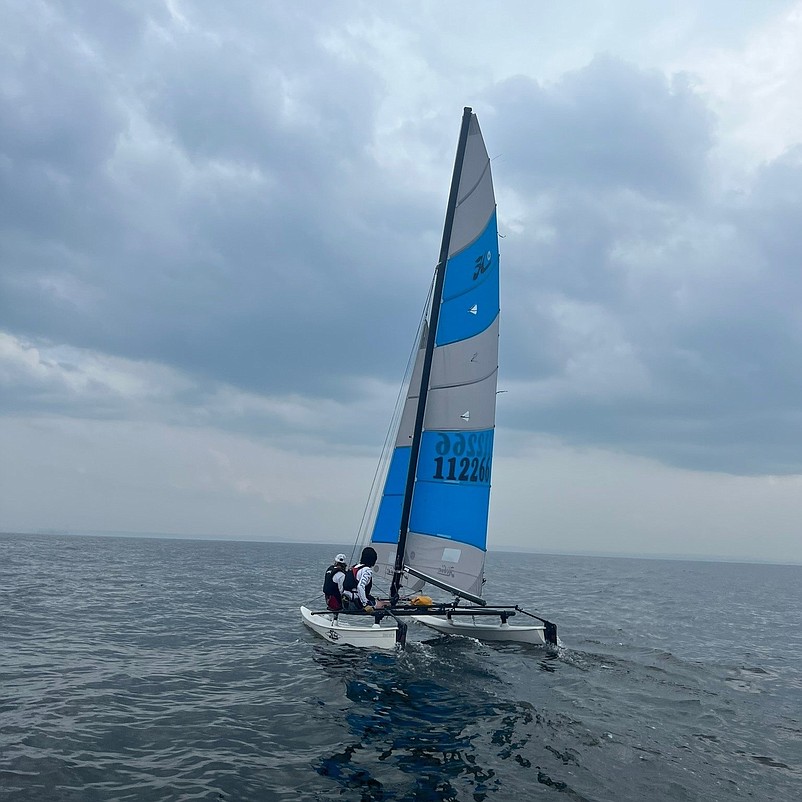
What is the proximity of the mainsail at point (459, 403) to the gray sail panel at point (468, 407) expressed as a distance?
→ 0.10ft

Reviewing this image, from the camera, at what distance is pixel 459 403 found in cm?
1861

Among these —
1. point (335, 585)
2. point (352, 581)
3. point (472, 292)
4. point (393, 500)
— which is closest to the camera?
point (352, 581)

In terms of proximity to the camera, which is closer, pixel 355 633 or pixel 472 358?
pixel 355 633

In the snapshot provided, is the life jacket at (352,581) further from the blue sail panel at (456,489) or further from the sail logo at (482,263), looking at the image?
the sail logo at (482,263)

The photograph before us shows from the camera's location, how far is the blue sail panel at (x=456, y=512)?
1820 centimetres

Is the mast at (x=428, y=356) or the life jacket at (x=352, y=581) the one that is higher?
the mast at (x=428, y=356)

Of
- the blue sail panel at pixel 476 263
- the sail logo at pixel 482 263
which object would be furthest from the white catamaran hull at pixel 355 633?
the sail logo at pixel 482 263

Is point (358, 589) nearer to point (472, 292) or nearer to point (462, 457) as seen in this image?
point (462, 457)

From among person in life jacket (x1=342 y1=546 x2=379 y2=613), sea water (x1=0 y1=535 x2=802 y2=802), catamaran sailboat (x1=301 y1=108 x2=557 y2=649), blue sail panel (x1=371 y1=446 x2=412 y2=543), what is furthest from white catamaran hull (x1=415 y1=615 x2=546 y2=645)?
blue sail panel (x1=371 y1=446 x2=412 y2=543)

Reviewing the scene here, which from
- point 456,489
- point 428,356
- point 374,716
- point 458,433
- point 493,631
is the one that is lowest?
point 374,716

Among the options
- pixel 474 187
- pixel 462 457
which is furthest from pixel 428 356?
pixel 474 187

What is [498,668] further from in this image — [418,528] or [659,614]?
[659,614]

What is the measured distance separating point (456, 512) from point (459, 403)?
129 inches

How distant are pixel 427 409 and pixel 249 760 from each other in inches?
450
